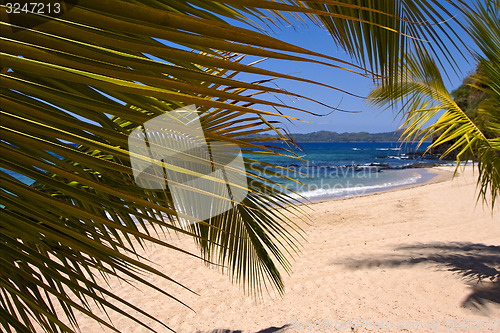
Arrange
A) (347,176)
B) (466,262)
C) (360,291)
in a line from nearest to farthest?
(360,291) < (466,262) < (347,176)

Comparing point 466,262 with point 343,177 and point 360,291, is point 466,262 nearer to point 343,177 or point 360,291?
point 360,291

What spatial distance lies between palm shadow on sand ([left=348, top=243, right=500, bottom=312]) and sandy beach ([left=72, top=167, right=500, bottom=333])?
0.05 ft

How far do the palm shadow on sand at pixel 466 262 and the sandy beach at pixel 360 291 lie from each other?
14 mm

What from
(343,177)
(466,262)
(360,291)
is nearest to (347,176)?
(343,177)

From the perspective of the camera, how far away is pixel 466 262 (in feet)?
16.5

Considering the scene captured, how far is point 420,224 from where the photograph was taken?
817cm

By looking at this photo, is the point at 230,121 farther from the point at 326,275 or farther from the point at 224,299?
the point at 326,275

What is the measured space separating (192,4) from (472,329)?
4.11 metres

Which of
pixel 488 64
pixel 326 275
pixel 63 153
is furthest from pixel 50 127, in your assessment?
pixel 326 275

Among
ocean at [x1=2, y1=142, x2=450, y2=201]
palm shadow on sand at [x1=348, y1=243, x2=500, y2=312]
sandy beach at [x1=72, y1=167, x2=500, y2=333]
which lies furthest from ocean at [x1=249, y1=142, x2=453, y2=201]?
palm shadow on sand at [x1=348, y1=243, x2=500, y2=312]

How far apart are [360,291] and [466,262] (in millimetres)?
2059

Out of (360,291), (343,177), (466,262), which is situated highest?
(466,262)

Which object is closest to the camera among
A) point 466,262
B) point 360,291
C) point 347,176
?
point 360,291

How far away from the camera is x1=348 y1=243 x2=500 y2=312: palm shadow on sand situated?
12.9 feet
